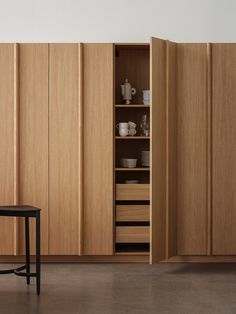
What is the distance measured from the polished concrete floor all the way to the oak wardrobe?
26cm

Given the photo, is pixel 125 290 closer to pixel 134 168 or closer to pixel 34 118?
A: pixel 134 168

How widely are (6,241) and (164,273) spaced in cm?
162

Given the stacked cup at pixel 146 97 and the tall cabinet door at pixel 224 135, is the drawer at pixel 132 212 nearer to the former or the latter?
the tall cabinet door at pixel 224 135

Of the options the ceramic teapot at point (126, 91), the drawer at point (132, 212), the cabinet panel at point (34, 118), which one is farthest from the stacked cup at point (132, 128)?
the cabinet panel at point (34, 118)

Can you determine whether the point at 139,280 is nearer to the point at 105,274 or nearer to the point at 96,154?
the point at 105,274

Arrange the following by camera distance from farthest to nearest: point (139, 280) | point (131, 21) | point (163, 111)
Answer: point (131, 21) → point (163, 111) → point (139, 280)

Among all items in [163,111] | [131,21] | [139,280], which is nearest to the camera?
[139,280]

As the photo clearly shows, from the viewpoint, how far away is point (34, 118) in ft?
19.3

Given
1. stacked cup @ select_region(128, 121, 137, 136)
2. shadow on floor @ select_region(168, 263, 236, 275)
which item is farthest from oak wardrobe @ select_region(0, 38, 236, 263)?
stacked cup @ select_region(128, 121, 137, 136)

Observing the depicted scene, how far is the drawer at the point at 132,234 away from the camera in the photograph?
5.94 meters

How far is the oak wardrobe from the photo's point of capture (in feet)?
19.3

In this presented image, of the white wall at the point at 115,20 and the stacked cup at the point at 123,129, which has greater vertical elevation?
the white wall at the point at 115,20

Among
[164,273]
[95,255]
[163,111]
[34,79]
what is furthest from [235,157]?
[34,79]

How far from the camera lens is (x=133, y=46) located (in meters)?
6.09
